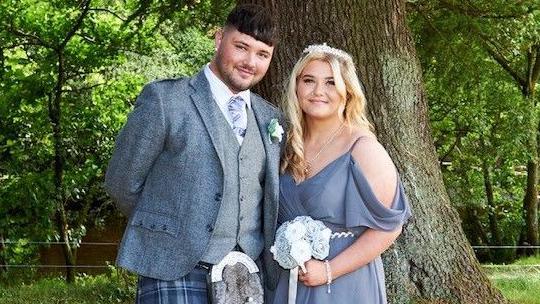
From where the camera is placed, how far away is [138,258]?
3.21m

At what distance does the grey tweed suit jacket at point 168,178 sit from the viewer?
3.15 metres

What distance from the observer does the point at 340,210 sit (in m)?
3.47

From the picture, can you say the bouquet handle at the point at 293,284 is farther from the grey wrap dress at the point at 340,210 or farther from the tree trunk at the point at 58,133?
the tree trunk at the point at 58,133

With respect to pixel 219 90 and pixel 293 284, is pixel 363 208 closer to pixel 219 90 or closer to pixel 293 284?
pixel 293 284

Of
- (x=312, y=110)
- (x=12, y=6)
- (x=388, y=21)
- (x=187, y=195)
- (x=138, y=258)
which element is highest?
(x=12, y=6)

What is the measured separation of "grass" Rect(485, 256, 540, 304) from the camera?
7359mm

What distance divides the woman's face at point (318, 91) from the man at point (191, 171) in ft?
1.09

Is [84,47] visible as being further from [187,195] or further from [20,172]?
[187,195]

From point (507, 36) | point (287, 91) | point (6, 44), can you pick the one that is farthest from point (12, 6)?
point (287, 91)

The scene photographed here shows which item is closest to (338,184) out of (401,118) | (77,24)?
(401,118)

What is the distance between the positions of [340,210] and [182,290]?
72 centimetres

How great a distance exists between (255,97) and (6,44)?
878 cm

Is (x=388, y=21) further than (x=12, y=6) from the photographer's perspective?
No

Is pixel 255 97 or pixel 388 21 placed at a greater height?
pixel 388 21
